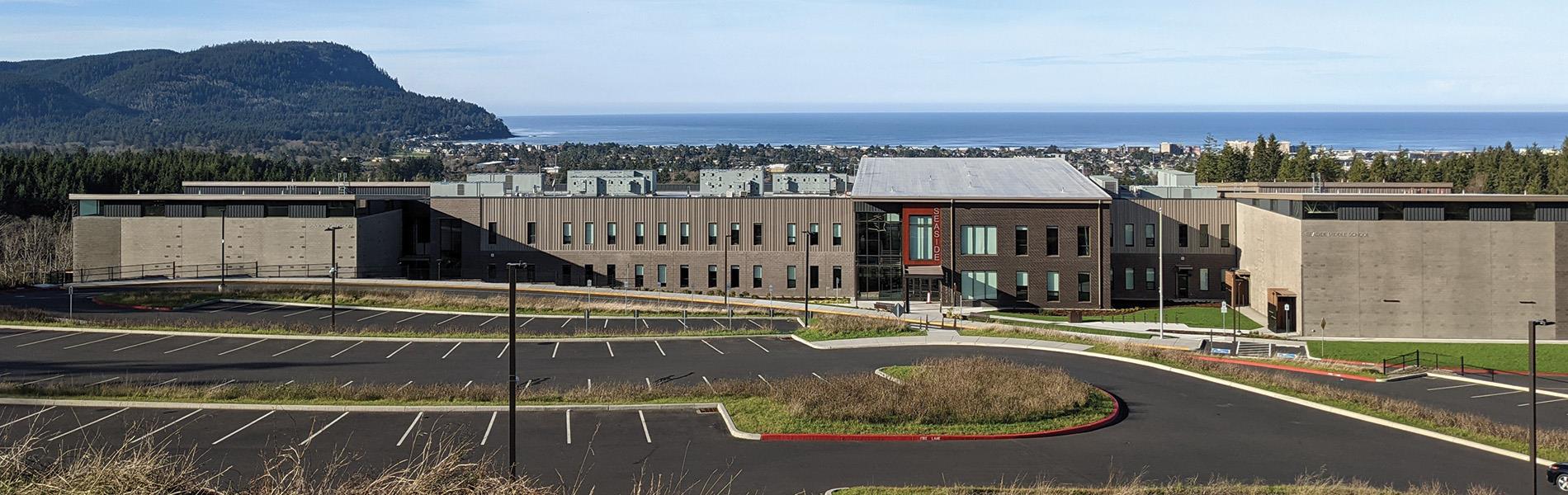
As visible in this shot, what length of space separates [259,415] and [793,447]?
1220 centimetres

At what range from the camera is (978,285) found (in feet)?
213

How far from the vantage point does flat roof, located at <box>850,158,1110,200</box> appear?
65438 mm

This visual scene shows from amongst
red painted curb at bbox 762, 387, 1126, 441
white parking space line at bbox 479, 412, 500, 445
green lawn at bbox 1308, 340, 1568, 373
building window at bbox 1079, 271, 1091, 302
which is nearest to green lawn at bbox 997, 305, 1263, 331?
building window at bbox 1079, 271, 1091, 302

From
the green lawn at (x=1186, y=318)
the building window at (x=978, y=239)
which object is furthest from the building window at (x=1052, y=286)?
the building window at (x=978, y=239)

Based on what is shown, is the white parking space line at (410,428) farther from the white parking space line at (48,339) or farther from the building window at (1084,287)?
the building window at (1084,287)

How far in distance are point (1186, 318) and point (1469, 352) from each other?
13.4m

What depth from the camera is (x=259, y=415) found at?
29312 mm

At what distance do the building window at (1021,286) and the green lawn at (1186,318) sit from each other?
1.49 metres

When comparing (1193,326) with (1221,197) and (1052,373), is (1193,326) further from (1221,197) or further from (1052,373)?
(1052,373)

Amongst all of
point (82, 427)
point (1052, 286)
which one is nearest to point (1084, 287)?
point (1052, 286)

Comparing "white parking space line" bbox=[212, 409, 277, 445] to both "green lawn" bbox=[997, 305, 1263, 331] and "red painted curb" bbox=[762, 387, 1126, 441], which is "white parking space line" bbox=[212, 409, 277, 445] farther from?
"green lawn" bbox=[997, 305, 1263, 331]

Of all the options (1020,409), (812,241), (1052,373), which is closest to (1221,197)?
(812,241)

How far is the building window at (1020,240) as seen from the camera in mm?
64812

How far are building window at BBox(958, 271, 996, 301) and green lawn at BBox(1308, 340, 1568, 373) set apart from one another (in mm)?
16929
